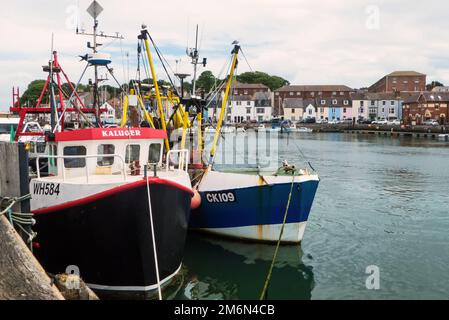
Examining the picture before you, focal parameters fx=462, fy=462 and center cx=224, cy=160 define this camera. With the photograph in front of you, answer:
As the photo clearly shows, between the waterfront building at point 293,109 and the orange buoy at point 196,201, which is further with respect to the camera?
the waterfront building at point 293,109

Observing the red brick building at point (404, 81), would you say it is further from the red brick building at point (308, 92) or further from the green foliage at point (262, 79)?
the green foliage at point (262, 79)

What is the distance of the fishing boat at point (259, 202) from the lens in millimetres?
15266

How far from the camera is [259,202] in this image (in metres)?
15.5

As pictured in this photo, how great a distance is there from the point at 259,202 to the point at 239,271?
9.13 feet

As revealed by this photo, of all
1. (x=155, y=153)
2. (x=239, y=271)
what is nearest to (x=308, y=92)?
(x=155, y=153)

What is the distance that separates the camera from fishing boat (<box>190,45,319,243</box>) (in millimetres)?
15266

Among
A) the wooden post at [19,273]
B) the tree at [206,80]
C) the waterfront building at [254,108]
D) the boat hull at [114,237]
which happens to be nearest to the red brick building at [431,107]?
the waterfront building at [254,108]

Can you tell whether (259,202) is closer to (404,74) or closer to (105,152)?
(105,152)

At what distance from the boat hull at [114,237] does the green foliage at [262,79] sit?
498ft
